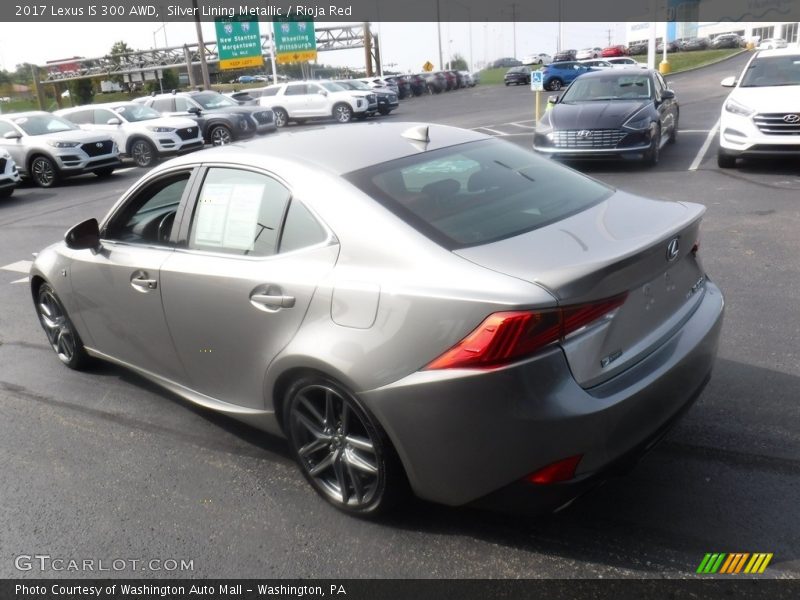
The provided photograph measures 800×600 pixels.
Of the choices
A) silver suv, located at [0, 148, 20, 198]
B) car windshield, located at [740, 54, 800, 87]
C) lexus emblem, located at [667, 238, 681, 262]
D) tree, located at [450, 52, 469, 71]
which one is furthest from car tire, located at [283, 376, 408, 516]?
tree, located at [450, 52, 469, 71]

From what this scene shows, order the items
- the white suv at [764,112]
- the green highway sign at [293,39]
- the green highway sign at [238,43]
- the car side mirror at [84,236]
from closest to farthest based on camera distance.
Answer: the car side mirror at [84,236] → the white suv at [764,112] → the green highway sign at [238,43] → the green highway sign at [293,39]

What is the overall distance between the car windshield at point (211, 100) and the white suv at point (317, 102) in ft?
18.6

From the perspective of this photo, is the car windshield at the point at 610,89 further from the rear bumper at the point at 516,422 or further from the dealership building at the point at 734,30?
the dealership building at the point at 734,30

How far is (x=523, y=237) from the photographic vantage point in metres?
2.89

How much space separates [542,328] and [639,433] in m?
0.63

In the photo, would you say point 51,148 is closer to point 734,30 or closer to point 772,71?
point 772,71

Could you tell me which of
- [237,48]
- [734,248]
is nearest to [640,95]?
[734,248]

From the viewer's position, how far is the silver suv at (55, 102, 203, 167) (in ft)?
61.2

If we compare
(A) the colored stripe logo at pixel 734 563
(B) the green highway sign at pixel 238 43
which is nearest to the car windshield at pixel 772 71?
(A) the colored stripe logo at pixel 734 563

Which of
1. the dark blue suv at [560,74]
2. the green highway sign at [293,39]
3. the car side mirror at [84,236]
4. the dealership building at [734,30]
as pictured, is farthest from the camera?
the dealership building at [734,30]

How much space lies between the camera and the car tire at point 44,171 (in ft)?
54.2

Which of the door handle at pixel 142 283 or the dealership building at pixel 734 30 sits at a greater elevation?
the dealership building at pixel 734 30

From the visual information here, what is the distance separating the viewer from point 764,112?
10.1 meters

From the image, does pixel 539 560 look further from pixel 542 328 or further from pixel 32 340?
pixel 32 340
